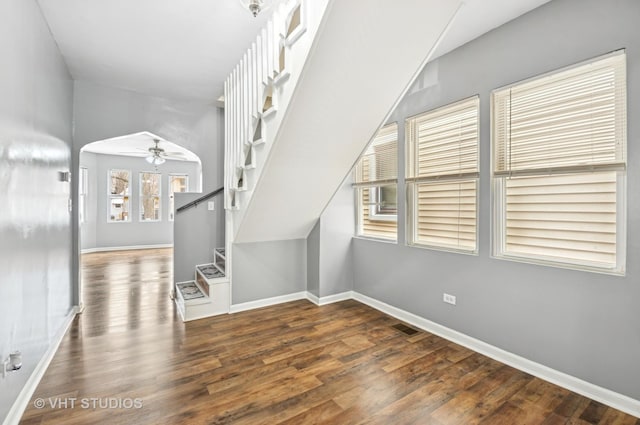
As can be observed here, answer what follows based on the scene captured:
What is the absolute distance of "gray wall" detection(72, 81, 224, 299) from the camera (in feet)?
11.9

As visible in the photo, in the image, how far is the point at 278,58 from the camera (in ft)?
7.64

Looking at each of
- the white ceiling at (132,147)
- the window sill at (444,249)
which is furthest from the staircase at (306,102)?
the white ceiling at (132,147)

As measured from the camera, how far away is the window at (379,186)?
11.8ft

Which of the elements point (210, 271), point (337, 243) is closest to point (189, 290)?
point (210, 271)

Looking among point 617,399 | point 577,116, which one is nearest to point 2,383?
point 617,399

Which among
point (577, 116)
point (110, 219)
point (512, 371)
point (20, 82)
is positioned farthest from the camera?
point (110, 219)

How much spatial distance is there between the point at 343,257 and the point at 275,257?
912 millimetres

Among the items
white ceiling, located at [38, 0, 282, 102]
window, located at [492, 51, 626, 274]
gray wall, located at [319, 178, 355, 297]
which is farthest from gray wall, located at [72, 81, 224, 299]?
window, located at [492, 51, 626, 274]

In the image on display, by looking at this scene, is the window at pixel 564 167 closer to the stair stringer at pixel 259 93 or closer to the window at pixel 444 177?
the window at pixel 444 177

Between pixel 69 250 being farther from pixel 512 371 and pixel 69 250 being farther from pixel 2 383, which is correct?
pixel 512 371

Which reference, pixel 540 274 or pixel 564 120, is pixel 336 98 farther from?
pixel 540 274

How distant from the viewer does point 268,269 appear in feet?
12.9

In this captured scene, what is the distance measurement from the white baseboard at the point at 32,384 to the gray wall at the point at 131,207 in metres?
6.32

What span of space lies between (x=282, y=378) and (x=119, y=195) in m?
8.57
